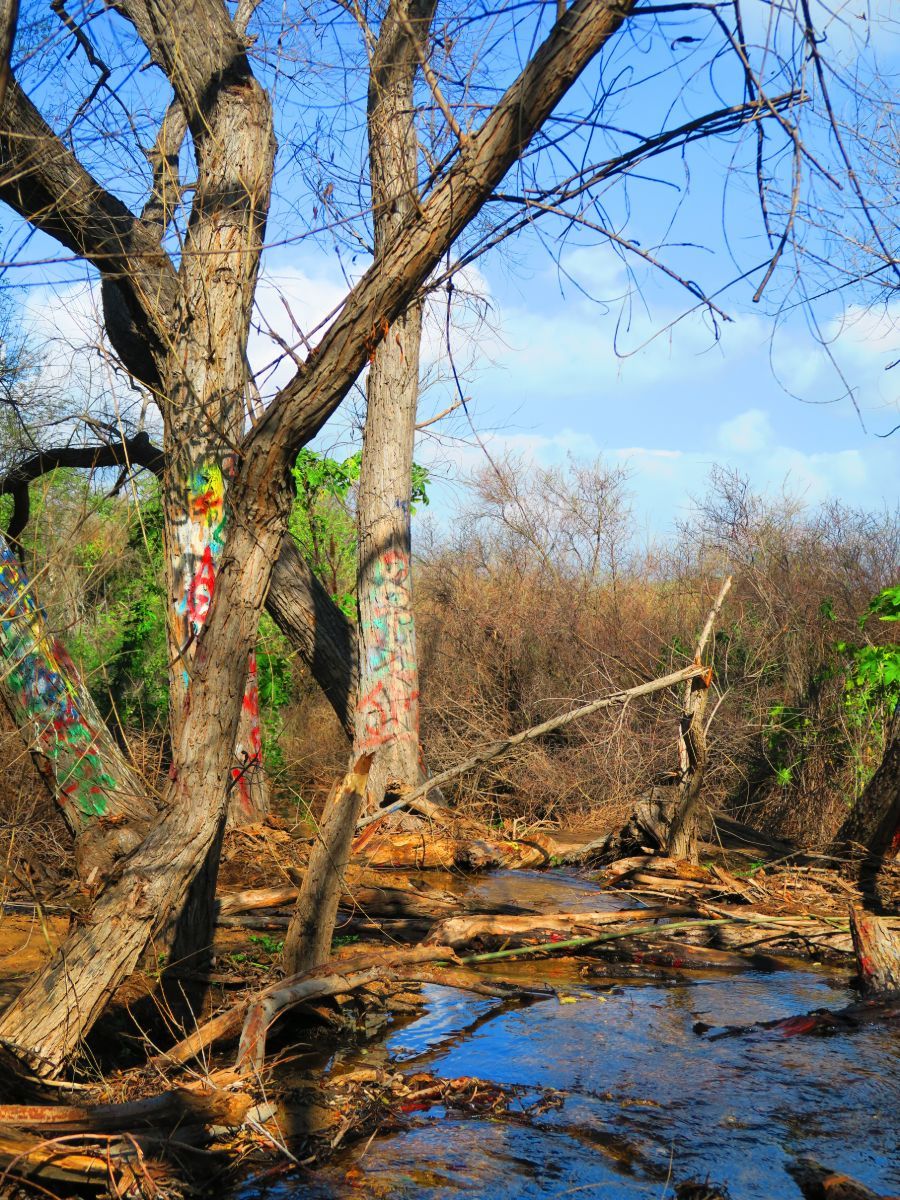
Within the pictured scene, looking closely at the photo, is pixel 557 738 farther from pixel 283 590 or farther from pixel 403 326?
pixel 403 326

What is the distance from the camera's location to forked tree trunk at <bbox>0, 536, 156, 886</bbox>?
250 inches

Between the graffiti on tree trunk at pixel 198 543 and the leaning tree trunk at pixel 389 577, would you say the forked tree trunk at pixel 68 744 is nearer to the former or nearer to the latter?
the graffiti on tree trunk at pixel 198 543

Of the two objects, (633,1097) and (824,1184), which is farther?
(633,1097)

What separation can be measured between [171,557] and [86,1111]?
3.58 meters

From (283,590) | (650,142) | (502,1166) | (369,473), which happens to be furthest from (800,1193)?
(369,473)

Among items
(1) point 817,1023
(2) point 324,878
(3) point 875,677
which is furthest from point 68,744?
(3) point 875,677

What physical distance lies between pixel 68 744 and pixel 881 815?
238 inches

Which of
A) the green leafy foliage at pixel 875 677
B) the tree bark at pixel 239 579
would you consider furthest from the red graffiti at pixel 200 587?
the green leafy foliage at pixel 875 677

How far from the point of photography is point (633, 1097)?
4.38m

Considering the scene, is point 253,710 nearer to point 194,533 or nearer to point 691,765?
point 194,533

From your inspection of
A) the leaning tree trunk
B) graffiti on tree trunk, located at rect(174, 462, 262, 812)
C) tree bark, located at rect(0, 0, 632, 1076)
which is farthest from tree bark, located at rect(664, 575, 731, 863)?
tree bark, located at rect(0, 0, 632, 1076)

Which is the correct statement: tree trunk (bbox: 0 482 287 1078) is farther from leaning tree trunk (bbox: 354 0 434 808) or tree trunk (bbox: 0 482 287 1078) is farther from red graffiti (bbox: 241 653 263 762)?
leaning tree trunk (bbox: 354 0 434 808)

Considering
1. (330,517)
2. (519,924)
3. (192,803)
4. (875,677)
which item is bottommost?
(519,924)

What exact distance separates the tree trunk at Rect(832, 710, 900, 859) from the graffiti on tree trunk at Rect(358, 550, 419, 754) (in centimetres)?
405
